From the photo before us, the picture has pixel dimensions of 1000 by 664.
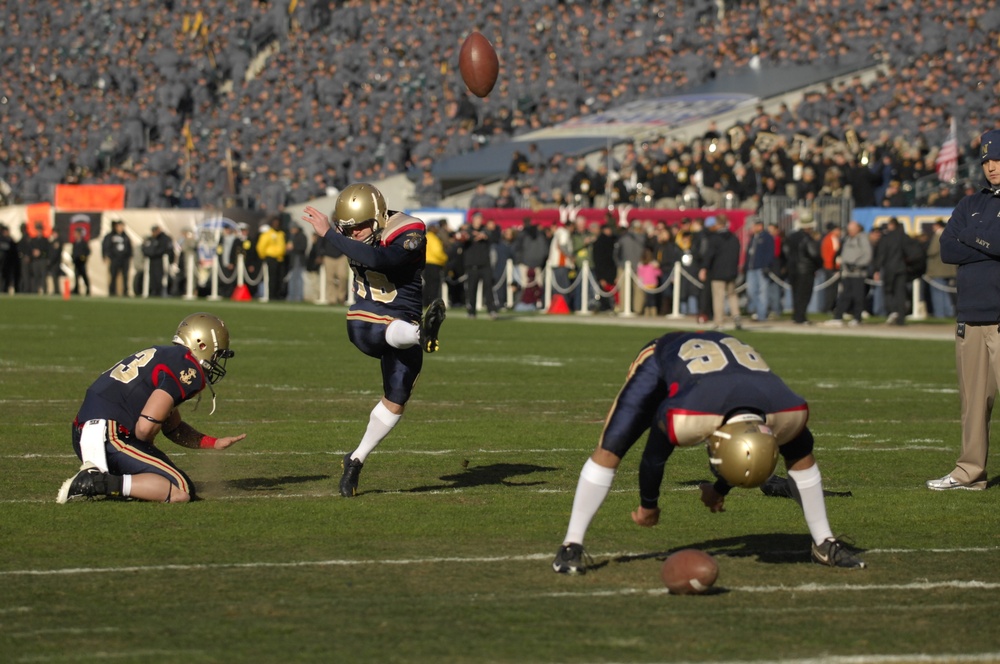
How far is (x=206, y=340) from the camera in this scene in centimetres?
841

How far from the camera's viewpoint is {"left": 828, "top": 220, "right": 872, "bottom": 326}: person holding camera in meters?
25.7

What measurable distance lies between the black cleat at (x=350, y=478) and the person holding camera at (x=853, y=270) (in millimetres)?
18241

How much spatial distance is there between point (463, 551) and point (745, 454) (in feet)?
5.58

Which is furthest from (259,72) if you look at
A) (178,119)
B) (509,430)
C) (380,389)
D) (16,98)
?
(509,430)

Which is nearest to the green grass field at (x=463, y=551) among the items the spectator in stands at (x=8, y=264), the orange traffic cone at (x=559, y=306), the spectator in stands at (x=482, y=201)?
the orange traffic cone at (x=559, y=306)

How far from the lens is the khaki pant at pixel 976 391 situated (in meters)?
9.16

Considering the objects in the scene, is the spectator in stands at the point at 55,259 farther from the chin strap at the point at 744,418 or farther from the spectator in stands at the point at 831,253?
the chin strap at the point at 744,418

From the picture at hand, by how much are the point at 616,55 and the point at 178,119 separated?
13499 millimetres

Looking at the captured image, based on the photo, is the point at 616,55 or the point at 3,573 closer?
the point at 3,573

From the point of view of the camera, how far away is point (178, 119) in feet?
153

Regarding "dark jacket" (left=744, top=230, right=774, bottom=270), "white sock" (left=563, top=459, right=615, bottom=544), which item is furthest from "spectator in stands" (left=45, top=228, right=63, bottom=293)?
"white sock" (left=563, top=459, right=615, bottom=544)

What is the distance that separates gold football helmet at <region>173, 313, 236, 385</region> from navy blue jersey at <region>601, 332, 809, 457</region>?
2738 millimetres

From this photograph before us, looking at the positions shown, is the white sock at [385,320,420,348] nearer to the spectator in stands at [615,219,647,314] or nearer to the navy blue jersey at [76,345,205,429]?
the navy blue jersey at [76,345,205,429]

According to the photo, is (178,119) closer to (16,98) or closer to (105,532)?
(16,98)
